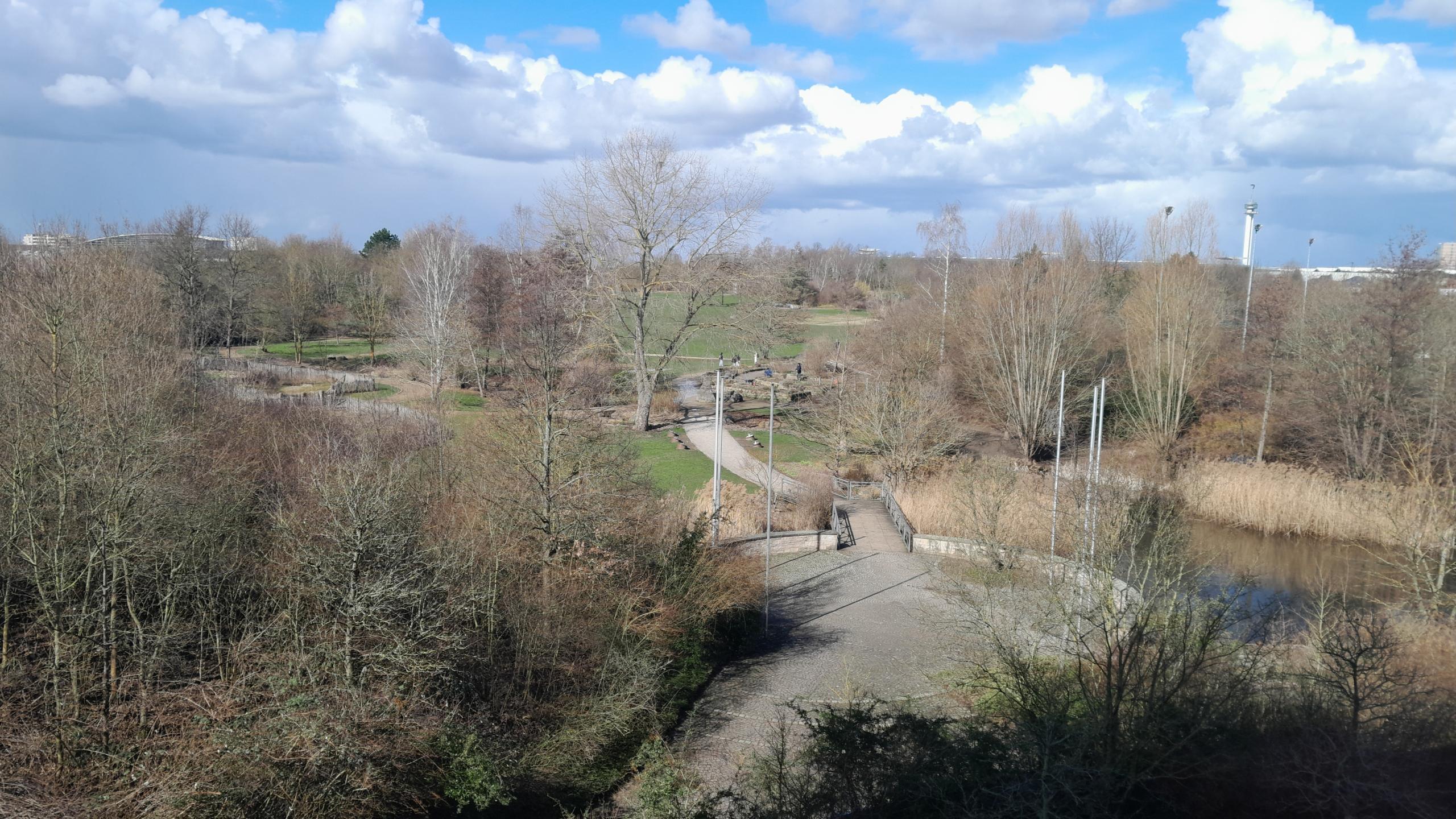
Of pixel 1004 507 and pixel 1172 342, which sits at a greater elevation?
pixel 1172 342

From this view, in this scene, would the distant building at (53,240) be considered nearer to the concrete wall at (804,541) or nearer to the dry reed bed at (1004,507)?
the concrete wall at (804,541)

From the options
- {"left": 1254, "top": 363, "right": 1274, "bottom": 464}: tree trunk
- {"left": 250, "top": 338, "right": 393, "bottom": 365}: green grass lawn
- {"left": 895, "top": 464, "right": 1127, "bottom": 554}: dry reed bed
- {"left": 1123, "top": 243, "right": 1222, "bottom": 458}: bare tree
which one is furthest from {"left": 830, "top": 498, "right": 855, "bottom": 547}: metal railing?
{"left": 250, "top": 338, "right": 393, "bottom": 365}: green grass lawn

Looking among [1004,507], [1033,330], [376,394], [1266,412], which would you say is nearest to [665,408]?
[376,394]

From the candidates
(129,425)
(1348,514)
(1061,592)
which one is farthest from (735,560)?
(1348,514)

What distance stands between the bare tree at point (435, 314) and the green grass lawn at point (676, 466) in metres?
8.45

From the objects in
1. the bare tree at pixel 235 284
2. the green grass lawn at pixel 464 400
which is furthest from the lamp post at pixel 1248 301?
the bare tree at pixel 235 284

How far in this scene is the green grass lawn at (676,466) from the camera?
2967 centimetres

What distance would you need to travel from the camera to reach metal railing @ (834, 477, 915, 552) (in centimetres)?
2456

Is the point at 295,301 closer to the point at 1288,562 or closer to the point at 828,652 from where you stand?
the point at 828,652

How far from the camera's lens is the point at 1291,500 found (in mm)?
25656

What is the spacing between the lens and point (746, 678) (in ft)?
54.0

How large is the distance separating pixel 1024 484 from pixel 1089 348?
15.7 meters

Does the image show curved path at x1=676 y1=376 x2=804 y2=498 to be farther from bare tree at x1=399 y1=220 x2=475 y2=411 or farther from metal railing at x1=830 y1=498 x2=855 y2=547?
bare tree at x1=399 y1=220 x2=475 y2=411

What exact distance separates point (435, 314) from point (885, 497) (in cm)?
2532
